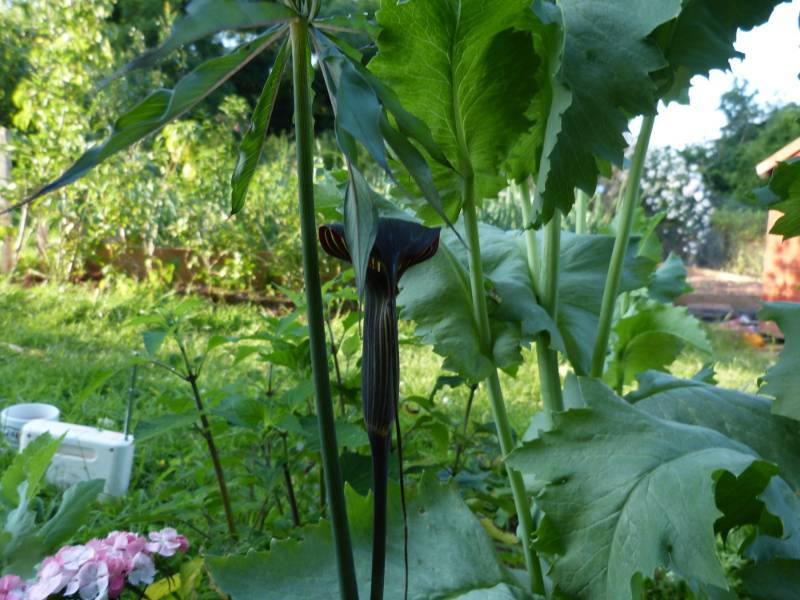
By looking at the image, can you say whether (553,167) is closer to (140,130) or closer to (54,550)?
(140,130)

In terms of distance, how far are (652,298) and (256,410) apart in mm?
863

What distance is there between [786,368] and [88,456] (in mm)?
1307

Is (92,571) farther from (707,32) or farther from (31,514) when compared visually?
(707,32)

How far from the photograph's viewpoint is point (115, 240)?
13.9 ft

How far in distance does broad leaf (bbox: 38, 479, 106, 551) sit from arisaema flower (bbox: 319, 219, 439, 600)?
1.68 ft

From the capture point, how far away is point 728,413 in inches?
28.9

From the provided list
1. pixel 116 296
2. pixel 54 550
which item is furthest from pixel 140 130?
pixel 116 296

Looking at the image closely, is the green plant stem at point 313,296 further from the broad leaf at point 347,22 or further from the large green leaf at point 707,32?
the large green leaf at point 707,32

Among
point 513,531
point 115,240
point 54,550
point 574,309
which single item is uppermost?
point 115,240

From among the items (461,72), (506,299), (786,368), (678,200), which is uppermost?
(678,200)

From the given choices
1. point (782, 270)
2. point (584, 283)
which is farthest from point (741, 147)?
point (584, 283)

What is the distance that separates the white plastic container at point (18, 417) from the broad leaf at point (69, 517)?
2.38ft

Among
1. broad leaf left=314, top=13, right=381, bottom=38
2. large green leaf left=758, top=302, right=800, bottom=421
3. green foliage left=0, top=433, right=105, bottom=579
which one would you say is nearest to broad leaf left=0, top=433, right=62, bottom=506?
green foliage left=0, top=433, right=105, bottom=579

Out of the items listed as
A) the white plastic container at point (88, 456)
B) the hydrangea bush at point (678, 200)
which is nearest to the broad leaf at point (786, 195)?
the white plastic container at point (88, 456)
